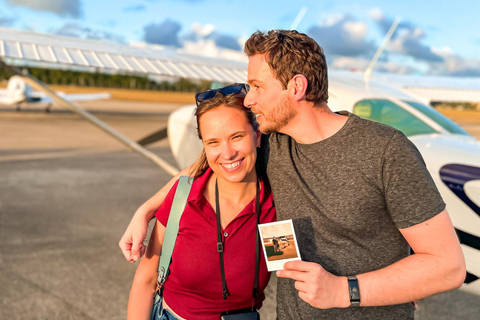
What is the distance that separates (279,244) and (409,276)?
38cm

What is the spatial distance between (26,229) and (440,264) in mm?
5359

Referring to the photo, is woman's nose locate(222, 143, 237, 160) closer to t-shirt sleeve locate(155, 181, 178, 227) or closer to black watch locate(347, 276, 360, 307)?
t-shirt sleeve locate(155, 181, 178, 227)

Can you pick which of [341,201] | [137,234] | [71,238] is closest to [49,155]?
[71,238]

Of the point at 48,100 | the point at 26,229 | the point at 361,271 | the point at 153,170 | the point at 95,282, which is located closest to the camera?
the point at 361,271

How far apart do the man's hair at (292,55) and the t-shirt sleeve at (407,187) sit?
32 cm

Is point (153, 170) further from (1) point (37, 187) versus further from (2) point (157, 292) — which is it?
(2) point (157, 292)

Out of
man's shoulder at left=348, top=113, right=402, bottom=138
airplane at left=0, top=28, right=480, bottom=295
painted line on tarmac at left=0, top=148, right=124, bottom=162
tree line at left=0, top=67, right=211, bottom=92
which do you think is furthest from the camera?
tree line at left=0, top=67, right=211, bottom=92

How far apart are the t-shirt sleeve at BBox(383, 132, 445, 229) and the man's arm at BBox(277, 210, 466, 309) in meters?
0.03

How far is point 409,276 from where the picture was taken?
1177 mm

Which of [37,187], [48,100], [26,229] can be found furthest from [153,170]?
[48,100]

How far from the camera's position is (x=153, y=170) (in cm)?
994

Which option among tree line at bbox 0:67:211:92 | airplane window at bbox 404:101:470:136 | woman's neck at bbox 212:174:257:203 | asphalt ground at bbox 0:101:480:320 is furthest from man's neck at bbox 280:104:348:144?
tree line at bbox 0:67:211:92

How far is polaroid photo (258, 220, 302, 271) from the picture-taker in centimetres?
128

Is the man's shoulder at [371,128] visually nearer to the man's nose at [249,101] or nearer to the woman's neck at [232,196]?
the man's nose at [249,101]
